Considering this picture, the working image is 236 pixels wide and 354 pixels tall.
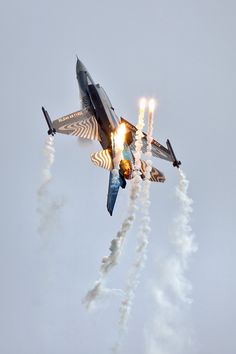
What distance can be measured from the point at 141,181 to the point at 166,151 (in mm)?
11378

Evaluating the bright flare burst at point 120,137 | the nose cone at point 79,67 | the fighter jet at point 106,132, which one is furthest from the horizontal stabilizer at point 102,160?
the nose cone at point 79,67

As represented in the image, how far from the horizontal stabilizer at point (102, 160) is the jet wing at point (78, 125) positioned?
504 centimetres

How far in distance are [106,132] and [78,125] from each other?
422 cm

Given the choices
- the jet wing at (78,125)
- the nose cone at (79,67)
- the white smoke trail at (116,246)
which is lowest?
the white smoke trail at (116,246)

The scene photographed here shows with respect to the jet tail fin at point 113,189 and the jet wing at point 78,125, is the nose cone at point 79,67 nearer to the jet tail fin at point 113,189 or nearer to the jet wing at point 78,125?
the jet wing at point 78,125

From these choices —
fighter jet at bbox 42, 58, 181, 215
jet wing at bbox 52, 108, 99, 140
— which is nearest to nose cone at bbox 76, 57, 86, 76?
fighter jet at bbox 42, 58, 181, 215

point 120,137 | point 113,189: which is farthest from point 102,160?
point 113,189

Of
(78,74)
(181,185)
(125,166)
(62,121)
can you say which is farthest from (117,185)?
(78,74)

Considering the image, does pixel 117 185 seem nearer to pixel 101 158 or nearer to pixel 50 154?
pixel 101 158

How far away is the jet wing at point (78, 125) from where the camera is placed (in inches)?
2958

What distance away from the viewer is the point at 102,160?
229 feet

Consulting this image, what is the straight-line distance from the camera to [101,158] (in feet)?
229

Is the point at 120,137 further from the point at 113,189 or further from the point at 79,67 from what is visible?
the point at 79,67

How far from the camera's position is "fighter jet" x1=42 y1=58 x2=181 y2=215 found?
224 ft
